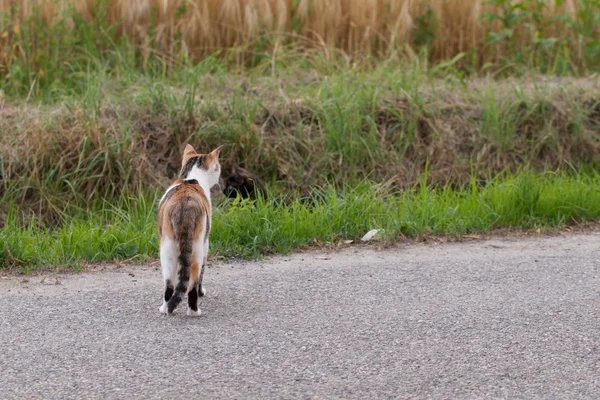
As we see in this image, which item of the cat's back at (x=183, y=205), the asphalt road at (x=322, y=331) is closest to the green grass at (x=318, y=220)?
the asphalt road at (x=322, y=331)

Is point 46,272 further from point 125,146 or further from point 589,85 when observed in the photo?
point 589,85

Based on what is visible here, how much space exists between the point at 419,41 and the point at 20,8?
15.3ft

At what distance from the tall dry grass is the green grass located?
3.07 m

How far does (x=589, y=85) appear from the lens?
33.1 feet

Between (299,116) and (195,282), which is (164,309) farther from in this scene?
(299,116)

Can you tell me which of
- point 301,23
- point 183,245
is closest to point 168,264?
point 183,245

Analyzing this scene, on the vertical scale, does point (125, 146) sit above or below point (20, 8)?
below

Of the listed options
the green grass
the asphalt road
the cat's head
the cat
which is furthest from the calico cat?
the cat

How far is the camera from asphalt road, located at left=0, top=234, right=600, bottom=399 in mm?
4180

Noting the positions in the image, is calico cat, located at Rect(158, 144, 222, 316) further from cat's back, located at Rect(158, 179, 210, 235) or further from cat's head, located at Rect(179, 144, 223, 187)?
cat's head, located at Rect(179, 144, 223, 187)

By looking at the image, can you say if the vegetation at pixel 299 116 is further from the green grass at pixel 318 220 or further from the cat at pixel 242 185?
the cat at pixel 242 185

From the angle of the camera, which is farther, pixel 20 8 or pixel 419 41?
pixel 419 41

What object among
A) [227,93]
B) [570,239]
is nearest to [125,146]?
[227,93]

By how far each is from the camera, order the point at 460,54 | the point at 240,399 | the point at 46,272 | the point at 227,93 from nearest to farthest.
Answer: the point at 240,399, the point at 46,272, the point at 227,93, the point at 460,54
